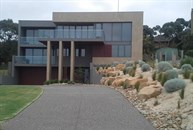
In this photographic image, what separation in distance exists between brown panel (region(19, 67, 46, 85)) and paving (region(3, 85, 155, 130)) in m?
34.6

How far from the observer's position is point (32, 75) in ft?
170

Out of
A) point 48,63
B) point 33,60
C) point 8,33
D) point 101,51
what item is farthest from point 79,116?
point 8,33

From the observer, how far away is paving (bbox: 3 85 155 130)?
1122 cm

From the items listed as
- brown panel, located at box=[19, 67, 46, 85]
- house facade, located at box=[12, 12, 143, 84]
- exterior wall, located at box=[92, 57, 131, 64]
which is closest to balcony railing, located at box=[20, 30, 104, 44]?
house facade, located at box=[12, 12, 143, 84]

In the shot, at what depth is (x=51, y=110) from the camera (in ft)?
46.7

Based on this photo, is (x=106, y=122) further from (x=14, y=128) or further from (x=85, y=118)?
(x=14, y=128)

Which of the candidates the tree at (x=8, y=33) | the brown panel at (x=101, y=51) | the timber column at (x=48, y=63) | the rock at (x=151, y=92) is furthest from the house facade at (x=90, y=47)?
the rock at (x=151, y=92)

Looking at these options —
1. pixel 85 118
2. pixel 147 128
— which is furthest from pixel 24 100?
pixel 147 128

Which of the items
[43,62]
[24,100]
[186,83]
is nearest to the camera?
[186,83]

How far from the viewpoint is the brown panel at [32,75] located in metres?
51.3

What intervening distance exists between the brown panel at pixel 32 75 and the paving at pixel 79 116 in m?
34.6

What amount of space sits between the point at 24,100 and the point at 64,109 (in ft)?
11.8

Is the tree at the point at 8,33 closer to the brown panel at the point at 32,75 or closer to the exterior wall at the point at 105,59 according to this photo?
the brown panel at the point at 32,75

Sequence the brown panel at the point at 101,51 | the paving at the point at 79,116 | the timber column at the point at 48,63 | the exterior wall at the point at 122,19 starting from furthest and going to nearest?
the exterior wall at the point at 122,19 < the brown panel at the point at 101,51 < the timber column at the point at 48,63 < the paving at the point at 79,116
